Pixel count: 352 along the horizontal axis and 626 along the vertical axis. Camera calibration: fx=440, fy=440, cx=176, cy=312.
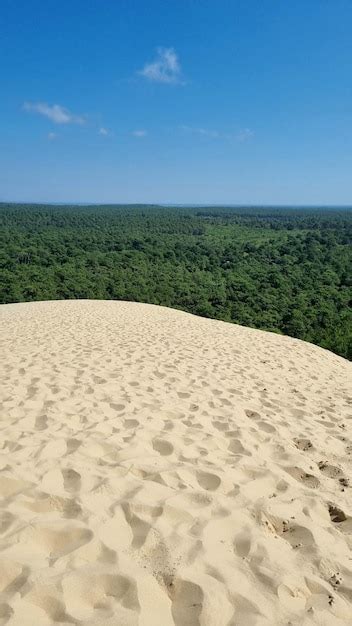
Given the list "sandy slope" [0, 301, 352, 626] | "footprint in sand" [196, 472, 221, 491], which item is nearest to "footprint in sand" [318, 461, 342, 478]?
"sandy slope" [0, 301, 352, 626]

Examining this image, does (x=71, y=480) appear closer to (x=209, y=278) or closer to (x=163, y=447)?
(x=163, y=447)

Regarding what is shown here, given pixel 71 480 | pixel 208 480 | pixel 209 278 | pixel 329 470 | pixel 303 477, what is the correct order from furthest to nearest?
pixel 209 278 < pixel 329 470 < pixel 303 477 < pixel 208 480 < pixel 71 480

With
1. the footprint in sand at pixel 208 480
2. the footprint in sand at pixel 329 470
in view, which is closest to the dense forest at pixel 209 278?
the footprint in sand at pixel 329 470

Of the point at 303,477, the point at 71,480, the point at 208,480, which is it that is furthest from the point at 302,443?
the point at 71,480

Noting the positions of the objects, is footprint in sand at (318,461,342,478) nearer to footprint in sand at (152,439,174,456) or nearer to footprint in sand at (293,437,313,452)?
footprint in sand at (293,437,313,452)

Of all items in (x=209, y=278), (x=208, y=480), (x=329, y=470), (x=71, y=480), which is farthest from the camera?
(x=209, y=278)

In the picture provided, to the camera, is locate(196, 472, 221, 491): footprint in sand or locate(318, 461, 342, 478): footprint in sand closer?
locate(196, 472, 221, 491): footprint in sand

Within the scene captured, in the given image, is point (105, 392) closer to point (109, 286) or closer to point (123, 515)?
point (123, 515)

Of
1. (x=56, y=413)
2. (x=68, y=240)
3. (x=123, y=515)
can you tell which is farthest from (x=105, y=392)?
(x=68, y=240)

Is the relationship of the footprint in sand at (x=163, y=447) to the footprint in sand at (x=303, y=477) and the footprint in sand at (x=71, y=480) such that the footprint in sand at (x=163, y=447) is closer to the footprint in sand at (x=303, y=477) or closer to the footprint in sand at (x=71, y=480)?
the footprint in sand at (x=71, y=480)
